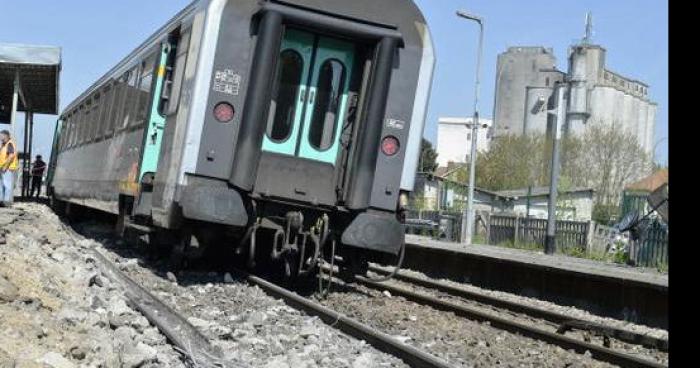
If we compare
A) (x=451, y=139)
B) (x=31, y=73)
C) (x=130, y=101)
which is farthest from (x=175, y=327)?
(x=451, y=139)

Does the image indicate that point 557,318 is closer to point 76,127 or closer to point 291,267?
point 291,267

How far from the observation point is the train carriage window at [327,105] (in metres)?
9.66

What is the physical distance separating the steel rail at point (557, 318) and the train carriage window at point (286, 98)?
12.2 feet

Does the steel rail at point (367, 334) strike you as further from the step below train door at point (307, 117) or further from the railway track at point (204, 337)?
the step below train door at point (307, 117)

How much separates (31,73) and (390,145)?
16107 millimetres

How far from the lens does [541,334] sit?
838 cm

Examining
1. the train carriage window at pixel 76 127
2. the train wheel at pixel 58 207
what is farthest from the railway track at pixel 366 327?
the train wheel at pixel 58 207

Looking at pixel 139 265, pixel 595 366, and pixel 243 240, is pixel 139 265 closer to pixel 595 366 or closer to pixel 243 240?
pixel 243 240

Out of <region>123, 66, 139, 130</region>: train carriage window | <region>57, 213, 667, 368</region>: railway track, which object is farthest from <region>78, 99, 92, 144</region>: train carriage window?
<region>57, 213, 667, 368</region>: railway track

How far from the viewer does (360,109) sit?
9.47 m
